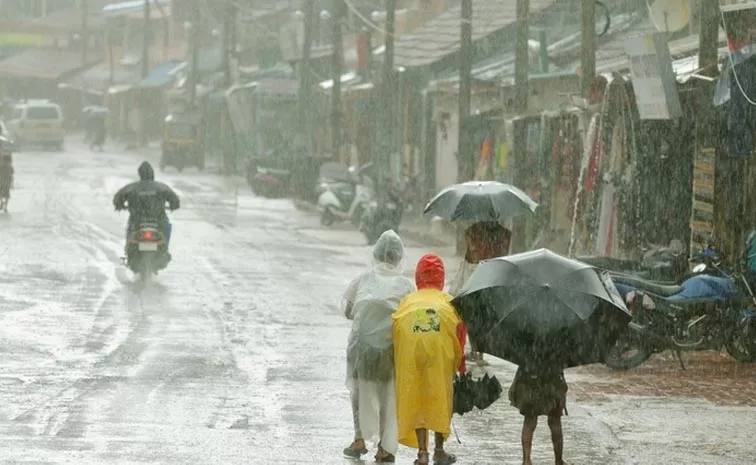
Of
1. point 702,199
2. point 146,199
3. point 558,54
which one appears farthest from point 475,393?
point 558,54

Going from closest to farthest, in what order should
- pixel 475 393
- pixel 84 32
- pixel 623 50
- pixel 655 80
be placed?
pixel 475 393
pixel 655 80
pixel 623 50
pixel 84 32

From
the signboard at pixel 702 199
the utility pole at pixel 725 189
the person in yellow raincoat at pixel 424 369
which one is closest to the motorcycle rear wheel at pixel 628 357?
the utility pole at pixel 725 189

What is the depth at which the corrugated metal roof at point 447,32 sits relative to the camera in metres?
37.8

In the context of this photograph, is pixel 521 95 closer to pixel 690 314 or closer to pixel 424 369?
pixel 690 314

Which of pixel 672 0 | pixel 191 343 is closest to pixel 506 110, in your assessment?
pixel 672 0

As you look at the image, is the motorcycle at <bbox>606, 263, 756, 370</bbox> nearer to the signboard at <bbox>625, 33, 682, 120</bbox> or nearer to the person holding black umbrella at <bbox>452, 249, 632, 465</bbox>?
the signboard at <bbox>625, 33, 682, 120</bbox>

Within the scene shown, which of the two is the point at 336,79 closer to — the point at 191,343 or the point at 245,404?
the point at 191,343

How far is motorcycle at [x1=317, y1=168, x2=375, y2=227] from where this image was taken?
32.9 metres

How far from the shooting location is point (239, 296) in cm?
1989

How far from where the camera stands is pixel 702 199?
18078mm

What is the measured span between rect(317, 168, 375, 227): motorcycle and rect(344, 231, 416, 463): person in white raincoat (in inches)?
872

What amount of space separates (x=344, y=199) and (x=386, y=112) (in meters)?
4.03

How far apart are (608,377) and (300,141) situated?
30.4 metres

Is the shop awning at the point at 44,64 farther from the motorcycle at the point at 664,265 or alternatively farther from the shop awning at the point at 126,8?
the motorcycle at the point at 664,265
